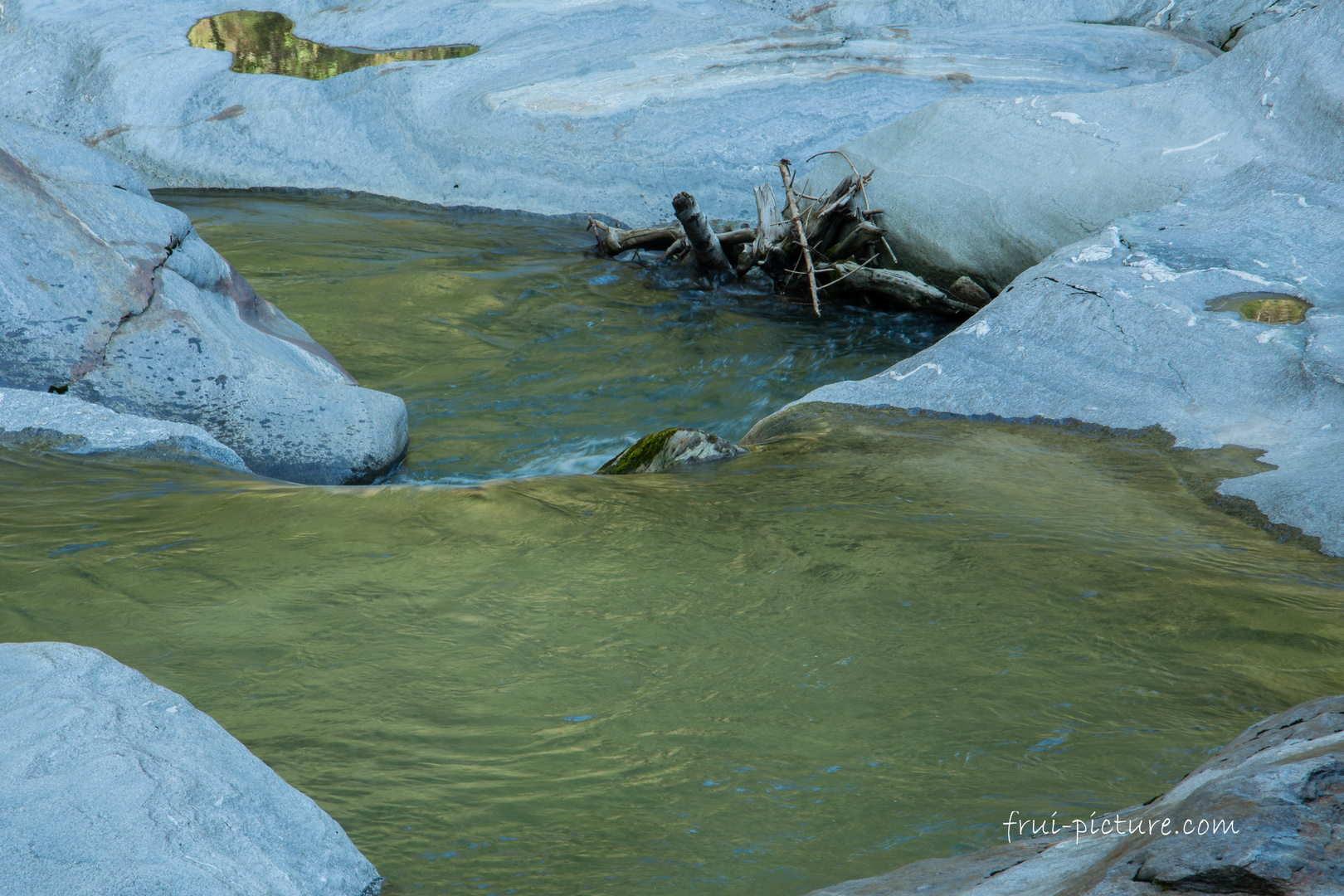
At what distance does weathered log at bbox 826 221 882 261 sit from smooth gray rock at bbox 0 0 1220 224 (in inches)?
85.2

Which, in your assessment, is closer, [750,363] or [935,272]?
[750,363]

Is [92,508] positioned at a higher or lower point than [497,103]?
lower

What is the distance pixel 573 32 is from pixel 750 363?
7.22 metres

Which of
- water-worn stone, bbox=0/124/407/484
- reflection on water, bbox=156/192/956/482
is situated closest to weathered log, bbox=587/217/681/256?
reflection on water, bbox=156/192/956/482

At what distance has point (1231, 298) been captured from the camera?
Answer: 207 inches

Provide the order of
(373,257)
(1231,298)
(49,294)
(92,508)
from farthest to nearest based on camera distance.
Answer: (373,257) → (1231,298) → (49,294) → (92,508)

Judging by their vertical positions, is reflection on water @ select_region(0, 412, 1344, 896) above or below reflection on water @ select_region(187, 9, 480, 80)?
below

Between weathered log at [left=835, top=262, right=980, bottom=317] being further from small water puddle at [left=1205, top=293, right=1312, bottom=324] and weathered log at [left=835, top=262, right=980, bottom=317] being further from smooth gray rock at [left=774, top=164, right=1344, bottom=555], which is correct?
small water puddle at [left=1205, top=293, right=1312, bottom=324]

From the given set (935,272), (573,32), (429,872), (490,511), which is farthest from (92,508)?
(573,32)

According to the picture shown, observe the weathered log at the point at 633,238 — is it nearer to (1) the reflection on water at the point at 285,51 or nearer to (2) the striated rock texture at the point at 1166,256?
(2) the striated rock texture at the point at 1166,256

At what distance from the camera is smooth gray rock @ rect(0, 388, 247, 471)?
13.3 ft

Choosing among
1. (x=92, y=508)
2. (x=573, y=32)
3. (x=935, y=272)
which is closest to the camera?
(x=92, y=508)

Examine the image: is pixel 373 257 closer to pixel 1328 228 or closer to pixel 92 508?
pixel 92 508

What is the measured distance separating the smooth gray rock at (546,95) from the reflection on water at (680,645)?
7.52m
